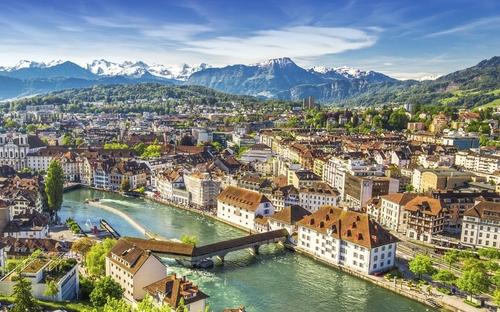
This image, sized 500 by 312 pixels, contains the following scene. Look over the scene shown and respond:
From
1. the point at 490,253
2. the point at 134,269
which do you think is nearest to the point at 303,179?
the point at 490,253

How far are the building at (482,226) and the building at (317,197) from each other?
34.8 feet

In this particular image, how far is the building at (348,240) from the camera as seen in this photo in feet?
87.1

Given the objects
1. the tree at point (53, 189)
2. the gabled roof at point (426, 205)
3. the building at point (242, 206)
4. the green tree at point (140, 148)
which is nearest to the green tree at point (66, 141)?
the green tree at point (140, 148)

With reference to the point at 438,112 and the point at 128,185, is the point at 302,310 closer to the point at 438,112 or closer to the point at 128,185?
the point at 128,185

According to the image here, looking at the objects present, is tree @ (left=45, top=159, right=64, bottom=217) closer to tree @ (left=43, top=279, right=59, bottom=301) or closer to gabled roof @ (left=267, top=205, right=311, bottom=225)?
gabled roof @ (left=267, top=205, right=311, bottom=225)

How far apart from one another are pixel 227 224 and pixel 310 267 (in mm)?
11091

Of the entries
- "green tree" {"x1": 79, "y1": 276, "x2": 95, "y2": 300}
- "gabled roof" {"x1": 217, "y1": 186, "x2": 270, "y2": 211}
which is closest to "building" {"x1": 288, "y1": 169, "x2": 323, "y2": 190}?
"gabled roof" {"x1": 217, "y1": 186, "x2": 270, "y2": 211}

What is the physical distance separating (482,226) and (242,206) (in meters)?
16.9

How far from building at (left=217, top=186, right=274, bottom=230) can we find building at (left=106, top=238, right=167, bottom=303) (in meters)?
13.3

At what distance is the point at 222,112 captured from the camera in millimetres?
141750

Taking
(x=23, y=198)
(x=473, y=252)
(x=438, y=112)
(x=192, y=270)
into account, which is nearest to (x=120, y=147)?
(x=23, y=198)

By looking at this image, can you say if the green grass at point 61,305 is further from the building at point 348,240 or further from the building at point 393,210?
the building at point 393,210

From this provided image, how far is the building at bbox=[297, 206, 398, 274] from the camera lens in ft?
87.1

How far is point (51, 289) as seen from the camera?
19188 mm
